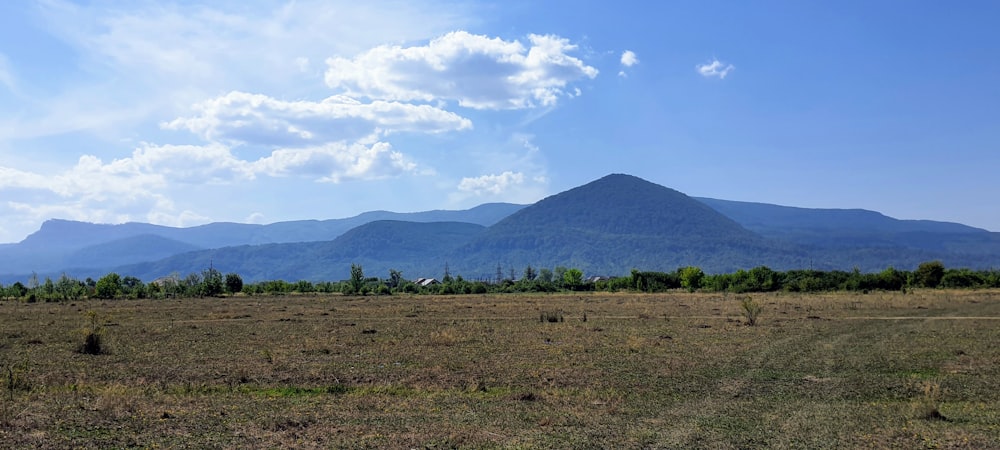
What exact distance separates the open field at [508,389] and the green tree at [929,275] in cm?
7830

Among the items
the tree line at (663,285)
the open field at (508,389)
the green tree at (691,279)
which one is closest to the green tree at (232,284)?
the tree line at (663,285)

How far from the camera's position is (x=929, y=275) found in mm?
98375

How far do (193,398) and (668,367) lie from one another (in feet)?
43.6

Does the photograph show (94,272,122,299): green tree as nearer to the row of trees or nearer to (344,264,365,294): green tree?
the row of trees

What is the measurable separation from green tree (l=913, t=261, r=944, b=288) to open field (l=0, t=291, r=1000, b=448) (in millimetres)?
78300

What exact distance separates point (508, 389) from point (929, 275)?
10301cm

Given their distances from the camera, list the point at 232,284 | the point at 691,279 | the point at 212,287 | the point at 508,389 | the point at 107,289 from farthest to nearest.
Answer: the point at 232,284 → the point at 691,279 → the point at 212,287 → the point at 107,289 → the point at 508,389

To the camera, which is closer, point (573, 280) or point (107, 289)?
point (107, 289)

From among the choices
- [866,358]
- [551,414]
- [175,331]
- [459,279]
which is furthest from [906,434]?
[459,279]

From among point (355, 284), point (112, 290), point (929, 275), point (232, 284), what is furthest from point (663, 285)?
point (112, 290)

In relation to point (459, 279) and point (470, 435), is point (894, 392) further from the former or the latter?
point (459, 279)

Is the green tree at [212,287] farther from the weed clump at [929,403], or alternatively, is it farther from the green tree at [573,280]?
the weed clump at [929,403]

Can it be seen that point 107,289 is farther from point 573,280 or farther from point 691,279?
point 691,279

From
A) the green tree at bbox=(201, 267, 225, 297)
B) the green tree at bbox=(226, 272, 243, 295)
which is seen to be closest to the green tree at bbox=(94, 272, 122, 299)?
the green tree at bbox=(201, 267, 225, 297)
